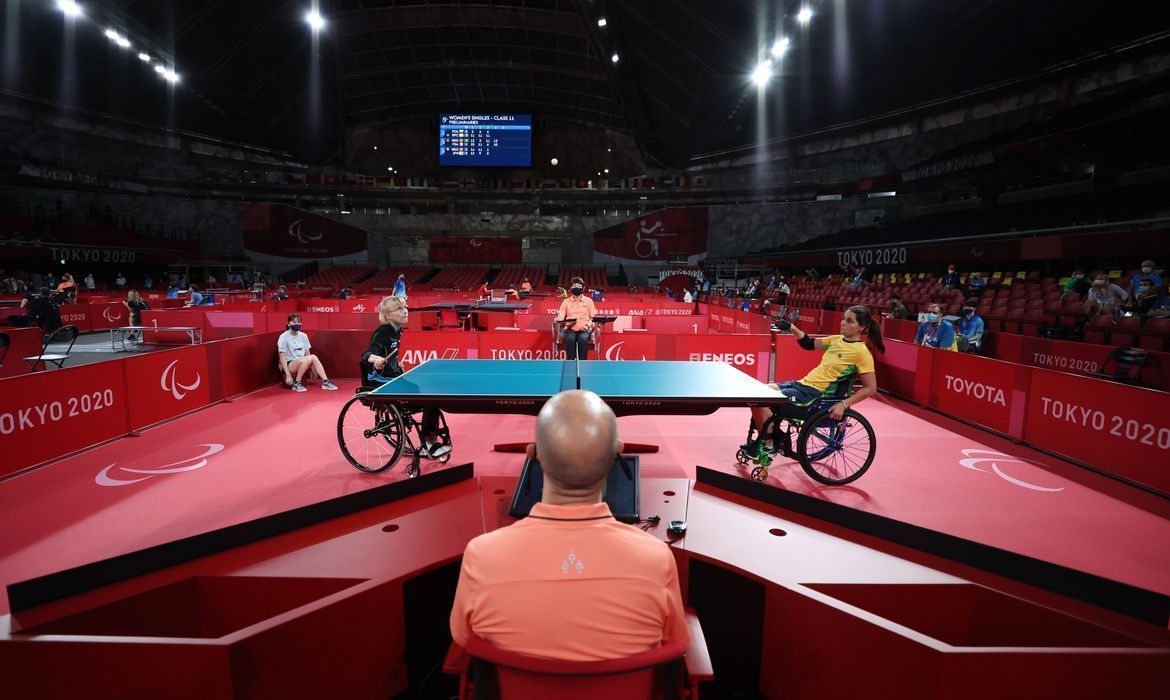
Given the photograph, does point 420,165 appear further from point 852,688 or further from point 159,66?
point 852,688

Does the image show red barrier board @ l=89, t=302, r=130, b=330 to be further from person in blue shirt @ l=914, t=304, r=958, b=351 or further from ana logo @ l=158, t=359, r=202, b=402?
person in blue shirt @ l=914, t=304, r=958, b=351

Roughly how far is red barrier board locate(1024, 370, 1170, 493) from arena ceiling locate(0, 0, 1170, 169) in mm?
12413

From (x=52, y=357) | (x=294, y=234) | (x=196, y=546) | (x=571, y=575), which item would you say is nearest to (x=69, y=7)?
(x=294, y=234)

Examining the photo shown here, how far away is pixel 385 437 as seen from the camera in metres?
5.90

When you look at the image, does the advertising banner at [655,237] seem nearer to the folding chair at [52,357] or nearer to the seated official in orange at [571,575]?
the folding chair at [52,357]

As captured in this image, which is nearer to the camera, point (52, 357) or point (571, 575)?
point (571, 575)

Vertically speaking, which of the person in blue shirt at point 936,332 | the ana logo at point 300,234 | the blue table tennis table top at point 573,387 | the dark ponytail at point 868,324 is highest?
the ana logo at point 300,234

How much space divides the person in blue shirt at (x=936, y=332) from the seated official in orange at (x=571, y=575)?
30.3 feet

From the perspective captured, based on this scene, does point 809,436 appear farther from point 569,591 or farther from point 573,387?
point 569,591

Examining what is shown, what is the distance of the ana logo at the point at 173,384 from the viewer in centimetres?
711

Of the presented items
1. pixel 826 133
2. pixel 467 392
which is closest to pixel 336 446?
pixel 467 392

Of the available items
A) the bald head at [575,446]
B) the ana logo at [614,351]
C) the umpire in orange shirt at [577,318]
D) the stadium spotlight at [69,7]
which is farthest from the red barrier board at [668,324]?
the stadium spotlight at [69,7]

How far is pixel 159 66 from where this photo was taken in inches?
867

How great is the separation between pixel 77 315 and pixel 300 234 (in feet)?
58.7
